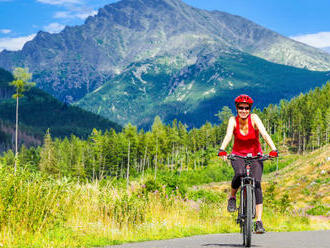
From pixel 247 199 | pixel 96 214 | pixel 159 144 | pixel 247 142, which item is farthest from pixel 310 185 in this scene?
pixel 159 144

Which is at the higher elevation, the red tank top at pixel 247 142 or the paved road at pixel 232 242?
the red tank top at pixel 247 142

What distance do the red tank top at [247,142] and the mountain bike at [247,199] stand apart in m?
0.29

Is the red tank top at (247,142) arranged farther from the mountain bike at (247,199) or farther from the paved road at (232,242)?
the paved road at (232,242)

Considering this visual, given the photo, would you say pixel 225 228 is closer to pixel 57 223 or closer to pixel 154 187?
pixel 154 187

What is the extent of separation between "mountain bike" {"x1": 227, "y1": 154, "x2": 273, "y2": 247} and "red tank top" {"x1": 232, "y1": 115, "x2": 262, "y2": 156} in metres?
0.29

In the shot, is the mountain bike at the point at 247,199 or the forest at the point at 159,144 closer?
the mountain bike at the point at 247,199

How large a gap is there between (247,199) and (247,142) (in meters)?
1.23

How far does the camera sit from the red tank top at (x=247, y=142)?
30.4 feet

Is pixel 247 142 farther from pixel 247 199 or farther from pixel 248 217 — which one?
pixel 248 217

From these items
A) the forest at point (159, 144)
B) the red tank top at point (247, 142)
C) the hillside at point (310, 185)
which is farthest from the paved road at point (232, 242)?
the forest at point (159, 144)

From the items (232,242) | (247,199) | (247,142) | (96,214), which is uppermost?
(247,142)

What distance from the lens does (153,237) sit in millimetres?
10516

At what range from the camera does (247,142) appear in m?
9.30

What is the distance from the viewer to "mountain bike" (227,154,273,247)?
8.75m
